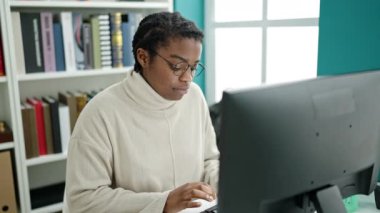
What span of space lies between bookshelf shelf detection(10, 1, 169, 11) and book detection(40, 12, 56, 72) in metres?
0.06

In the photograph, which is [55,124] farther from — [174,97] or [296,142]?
[296,142]

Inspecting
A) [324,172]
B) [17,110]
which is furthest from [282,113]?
[17,110]

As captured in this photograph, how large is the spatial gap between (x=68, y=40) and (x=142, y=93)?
0.99 meters

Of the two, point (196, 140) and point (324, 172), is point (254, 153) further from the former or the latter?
point (196, 140)

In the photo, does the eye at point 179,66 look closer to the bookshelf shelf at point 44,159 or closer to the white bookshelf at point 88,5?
the white bookshelf at point 88,5

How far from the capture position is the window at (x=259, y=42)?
208cm

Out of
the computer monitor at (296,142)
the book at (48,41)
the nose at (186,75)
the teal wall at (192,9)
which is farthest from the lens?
the teal wall at (192,9)

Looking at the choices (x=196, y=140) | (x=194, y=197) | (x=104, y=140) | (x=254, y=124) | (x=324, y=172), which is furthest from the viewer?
(x=196, y=140)

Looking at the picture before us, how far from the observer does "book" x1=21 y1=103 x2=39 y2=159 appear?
6.63 feet

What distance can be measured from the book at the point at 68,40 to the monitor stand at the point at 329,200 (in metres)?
1.67

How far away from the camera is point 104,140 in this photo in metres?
1.22

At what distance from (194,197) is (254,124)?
0.41 m

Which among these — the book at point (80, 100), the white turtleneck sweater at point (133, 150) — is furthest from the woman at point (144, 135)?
the book at point (80, 100)

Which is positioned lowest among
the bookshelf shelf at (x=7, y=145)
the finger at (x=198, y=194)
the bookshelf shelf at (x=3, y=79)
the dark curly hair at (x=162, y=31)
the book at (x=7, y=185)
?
the book at (x=7, y=185)
